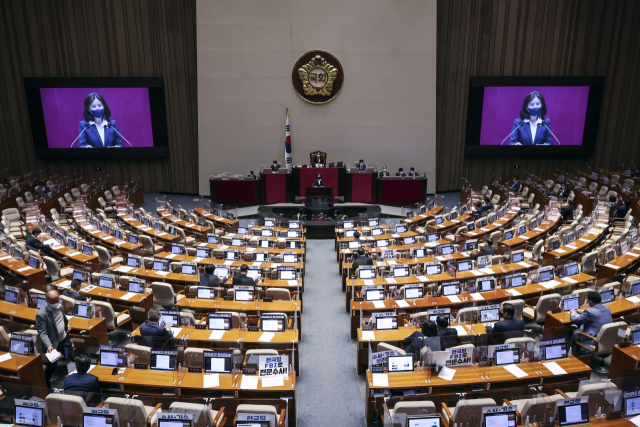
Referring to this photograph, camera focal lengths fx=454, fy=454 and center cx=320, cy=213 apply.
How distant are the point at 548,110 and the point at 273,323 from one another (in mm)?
19353

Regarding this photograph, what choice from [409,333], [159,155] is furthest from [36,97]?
[409,333]

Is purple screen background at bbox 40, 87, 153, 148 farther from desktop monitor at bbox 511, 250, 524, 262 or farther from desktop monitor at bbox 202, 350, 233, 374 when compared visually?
desktop monitor at bbox 202, 350, 233, 374

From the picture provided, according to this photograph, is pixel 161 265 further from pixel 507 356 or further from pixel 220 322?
pixel 507 356

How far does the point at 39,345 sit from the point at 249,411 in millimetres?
3791

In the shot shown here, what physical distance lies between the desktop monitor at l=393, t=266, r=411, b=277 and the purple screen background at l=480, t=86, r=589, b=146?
46.4ft

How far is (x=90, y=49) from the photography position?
67.4 ft

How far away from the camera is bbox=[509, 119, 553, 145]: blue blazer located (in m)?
21.6

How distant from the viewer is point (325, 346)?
8.38 metres

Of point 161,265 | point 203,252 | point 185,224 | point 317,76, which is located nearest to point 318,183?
point 317,76

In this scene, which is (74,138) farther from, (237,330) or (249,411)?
(249,411)

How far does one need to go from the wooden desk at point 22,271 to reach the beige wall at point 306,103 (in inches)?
471

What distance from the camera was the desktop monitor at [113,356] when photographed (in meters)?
6.14

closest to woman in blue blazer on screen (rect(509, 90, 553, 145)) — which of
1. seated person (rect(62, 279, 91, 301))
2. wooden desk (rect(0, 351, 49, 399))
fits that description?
seated person (rect(62, 279, 91, 301))

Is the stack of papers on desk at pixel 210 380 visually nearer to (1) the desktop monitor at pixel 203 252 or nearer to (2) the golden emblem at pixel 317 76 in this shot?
(1) the desktop monitor at pixel 203 252
